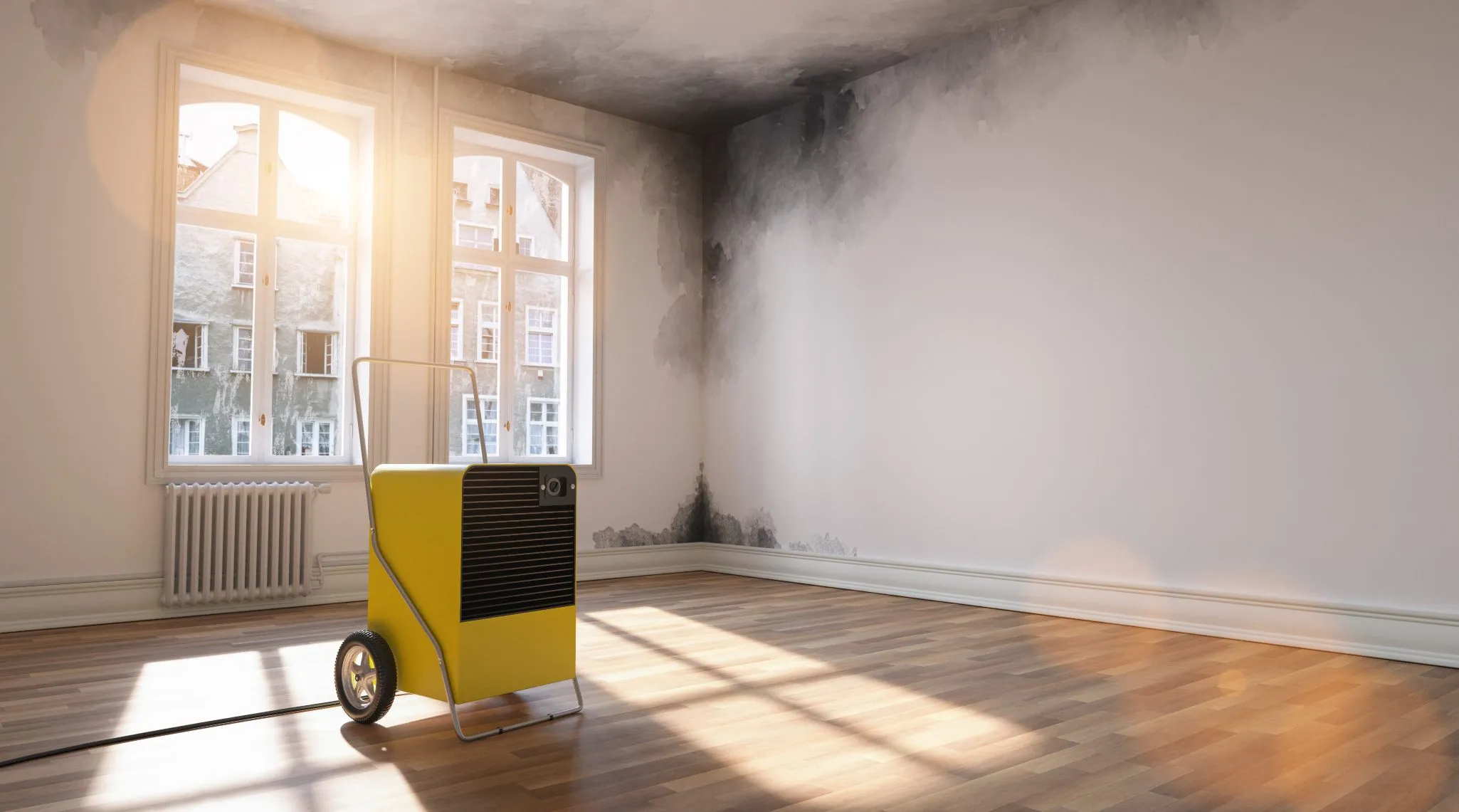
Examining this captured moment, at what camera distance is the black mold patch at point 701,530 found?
718 centimetres

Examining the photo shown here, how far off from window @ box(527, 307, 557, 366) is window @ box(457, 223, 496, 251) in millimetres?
523

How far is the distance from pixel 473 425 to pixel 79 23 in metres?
3.10

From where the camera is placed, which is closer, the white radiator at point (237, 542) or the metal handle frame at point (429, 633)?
the metal handle frame at point (429, 633)

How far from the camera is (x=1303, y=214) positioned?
4.63 meters

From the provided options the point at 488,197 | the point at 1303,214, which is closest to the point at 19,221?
the point at 488,197

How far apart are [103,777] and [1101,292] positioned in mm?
4811

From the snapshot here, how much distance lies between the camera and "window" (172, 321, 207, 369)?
5543 millimetres

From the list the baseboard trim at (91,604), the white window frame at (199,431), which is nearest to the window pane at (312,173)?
the white window frame at (199,431)

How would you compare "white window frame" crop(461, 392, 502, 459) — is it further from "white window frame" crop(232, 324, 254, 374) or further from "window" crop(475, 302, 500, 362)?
"white window frame" crop(232, 324, 254, 374)

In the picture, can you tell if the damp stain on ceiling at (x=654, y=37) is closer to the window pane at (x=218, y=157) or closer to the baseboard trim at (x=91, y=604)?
the window pane at (x=218, y=157)

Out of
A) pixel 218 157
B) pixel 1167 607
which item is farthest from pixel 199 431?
pixel 1167 607

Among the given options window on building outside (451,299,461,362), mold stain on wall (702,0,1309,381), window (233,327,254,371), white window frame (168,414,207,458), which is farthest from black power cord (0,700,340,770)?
mold stain on wall (702,0,1309,381)

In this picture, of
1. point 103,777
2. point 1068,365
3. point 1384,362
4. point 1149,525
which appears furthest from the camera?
point 1068,365

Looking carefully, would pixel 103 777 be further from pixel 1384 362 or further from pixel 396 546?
pixel 1384 362
